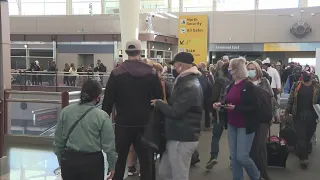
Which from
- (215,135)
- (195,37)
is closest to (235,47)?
(195,37)

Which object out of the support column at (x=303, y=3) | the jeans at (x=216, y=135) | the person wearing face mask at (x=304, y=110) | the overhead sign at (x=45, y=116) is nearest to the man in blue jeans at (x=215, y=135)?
the jeans at (x=216, y=135)

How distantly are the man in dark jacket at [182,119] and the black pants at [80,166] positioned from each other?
91 cm

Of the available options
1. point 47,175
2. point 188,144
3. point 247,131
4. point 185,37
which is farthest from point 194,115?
point 185,37

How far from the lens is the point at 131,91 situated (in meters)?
4.05

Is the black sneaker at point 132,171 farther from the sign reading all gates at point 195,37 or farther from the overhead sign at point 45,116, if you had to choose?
the sign reading all gates at point 195,37

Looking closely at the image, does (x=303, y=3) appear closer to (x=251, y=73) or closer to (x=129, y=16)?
(x=129, y=16)

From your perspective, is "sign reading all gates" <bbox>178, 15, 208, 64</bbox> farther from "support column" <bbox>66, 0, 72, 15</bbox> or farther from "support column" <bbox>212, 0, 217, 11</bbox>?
"support column" <bbox>66, 0, 72, 15</bbox>

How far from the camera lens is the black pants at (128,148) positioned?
4129 millimetres

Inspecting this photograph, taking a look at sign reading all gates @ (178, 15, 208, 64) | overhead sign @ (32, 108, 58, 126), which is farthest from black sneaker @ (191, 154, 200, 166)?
sign reading all gates @ (178, 15, 208, 64)

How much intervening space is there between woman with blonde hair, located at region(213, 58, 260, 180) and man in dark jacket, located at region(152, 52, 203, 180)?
3.05 feet

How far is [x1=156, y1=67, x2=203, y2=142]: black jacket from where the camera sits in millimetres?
3711

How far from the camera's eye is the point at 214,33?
28281 mm

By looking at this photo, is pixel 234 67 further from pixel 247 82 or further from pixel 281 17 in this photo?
pixel 281 17

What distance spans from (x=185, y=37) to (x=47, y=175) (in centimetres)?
539
